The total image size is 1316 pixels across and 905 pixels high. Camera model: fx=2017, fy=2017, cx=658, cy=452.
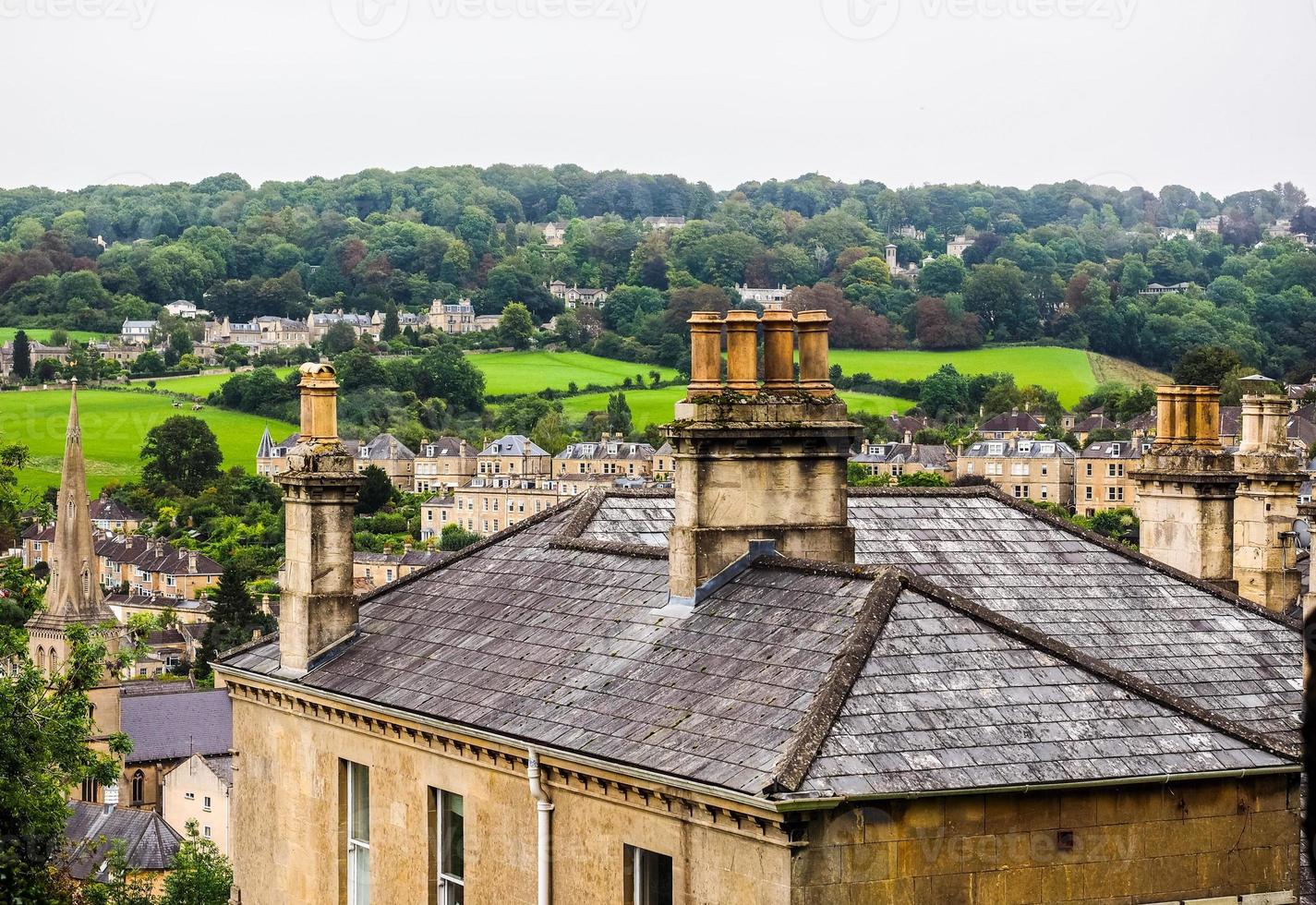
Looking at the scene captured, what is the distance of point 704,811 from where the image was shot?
48.1ft

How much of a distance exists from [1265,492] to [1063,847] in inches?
443

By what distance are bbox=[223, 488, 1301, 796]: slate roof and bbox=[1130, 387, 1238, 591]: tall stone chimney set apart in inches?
89.4

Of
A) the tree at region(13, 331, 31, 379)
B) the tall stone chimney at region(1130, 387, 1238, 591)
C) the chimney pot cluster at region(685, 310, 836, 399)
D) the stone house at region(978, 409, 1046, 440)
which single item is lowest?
the stone house at region(978, 409, 1046, 440)

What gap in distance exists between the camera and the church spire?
11762 cm

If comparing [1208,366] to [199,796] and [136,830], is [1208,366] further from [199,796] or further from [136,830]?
[136,830]

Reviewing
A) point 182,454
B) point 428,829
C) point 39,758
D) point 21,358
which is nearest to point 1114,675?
point 428,829

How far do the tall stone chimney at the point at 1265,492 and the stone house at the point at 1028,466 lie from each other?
124 meters

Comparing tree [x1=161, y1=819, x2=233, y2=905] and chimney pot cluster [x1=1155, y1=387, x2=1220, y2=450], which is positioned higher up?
chimney pot cluster [x1=1155, y1=387, x2=1220, y2=450]

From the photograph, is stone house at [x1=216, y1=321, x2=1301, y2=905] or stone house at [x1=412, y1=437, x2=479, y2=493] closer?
stone house at [x1=216, y1=321, x2=1301, y2=905]

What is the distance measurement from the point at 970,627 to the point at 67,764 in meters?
13.3

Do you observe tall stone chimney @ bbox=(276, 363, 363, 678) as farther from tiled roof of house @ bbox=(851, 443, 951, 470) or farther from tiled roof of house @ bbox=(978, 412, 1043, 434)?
tiled roof of house @ bbox=(978, 412, 1043, 434)

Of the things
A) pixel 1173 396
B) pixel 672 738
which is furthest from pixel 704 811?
pixel 1173 396

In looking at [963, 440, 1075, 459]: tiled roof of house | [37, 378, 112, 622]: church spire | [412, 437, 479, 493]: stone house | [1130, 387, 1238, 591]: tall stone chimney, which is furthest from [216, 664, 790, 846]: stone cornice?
[412, 437, 479, 493]: stone house

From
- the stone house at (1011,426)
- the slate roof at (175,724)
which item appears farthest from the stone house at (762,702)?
the stone house at (1011,426)
